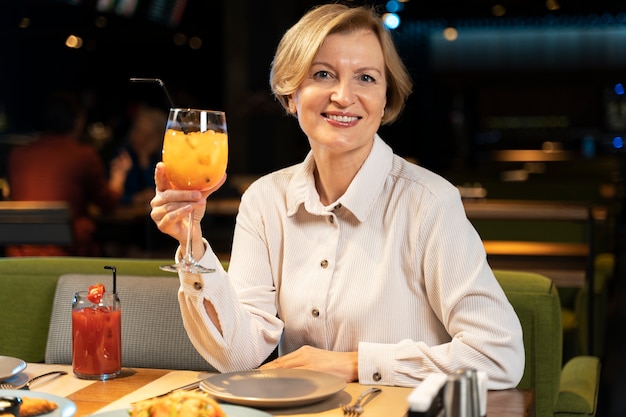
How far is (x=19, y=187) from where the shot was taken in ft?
17.8

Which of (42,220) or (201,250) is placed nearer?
(201,250)

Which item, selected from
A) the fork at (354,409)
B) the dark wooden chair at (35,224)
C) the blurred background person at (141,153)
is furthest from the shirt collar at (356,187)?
the blurred background person at (141,153)

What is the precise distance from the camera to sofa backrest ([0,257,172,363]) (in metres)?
2.74

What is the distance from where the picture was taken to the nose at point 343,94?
78.4 inches

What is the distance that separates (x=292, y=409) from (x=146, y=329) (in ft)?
3.11

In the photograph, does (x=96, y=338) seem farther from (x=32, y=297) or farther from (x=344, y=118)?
(x=32, y=297)

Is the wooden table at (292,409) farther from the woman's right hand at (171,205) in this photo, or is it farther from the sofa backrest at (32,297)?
the sofa backrest at (32,297)

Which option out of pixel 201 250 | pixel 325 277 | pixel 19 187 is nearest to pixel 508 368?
pixel 325 277

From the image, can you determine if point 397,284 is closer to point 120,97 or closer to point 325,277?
point 325,277

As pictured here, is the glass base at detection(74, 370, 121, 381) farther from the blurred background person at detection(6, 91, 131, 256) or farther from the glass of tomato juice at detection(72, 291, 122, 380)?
the blurred background person at detection(6, 91, 131, 256)

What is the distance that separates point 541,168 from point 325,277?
9277mm

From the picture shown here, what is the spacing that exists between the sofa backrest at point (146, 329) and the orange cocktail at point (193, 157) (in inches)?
31.3

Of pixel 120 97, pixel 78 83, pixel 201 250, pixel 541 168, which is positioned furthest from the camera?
pixel 541 168

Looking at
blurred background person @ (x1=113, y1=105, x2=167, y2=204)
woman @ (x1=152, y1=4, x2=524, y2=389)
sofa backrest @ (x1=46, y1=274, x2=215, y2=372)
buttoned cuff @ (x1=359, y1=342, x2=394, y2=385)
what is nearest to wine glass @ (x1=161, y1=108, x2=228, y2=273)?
woman @ (x1=152, y1=4, x2=524, y2=389)
